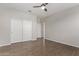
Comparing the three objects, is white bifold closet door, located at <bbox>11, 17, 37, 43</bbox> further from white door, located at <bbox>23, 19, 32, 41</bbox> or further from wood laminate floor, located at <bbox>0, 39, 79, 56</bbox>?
wood laminate floor, located at <bbox>0, 39, 79, 56</bbox>

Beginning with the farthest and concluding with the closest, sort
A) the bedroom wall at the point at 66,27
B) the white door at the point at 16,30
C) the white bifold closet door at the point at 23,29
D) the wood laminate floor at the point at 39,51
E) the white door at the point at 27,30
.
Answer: the white door at the point at 27,30 < the white bifold closet door at the point at 23,29 < the white door at the point at 16,30 < the bedroom wall at the point at 66,27 < the wood laminate floor at the point at 39,51

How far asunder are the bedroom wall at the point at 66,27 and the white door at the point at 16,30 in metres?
2.96

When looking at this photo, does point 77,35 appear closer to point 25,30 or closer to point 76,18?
point 76,18

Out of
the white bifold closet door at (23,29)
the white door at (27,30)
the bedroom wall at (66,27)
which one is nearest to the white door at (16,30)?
the white bifold closet door at (23,29)

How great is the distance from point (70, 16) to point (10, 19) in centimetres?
416

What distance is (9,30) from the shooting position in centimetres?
512

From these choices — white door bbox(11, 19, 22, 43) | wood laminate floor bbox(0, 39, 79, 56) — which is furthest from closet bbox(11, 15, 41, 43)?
wood laminate floor bbox(0, 39, 79, 56)

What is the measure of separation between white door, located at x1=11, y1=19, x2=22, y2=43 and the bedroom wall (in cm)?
296

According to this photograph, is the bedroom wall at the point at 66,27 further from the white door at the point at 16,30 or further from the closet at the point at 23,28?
the white door at the point at 16,30

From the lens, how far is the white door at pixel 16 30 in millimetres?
5418

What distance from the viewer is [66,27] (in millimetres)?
5070

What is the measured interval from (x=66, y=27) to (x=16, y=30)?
3.77 metres

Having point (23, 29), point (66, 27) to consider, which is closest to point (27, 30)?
point (23, 29)

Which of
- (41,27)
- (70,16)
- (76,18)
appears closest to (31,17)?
(41,27)
